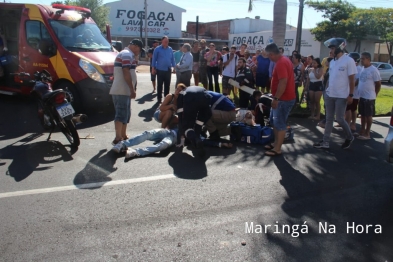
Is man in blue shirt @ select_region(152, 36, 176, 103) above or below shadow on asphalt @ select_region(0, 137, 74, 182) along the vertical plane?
above

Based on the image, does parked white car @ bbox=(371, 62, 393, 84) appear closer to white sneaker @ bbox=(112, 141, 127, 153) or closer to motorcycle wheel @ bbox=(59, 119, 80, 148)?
white sneaker @ bbox=(112, 141, 127, 153)

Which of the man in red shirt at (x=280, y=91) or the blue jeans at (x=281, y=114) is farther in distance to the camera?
the blue jeans at (x=281, y=114)

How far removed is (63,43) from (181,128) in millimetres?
4403

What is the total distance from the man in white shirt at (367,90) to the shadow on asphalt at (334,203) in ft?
2.98

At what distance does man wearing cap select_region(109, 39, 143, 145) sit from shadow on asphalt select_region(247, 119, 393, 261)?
267 centimetres

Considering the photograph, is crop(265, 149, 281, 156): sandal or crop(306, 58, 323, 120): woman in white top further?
crop(306, 58, 323, 120): woman in white top

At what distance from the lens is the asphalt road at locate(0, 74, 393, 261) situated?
339cm

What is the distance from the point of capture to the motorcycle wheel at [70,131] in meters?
6.28

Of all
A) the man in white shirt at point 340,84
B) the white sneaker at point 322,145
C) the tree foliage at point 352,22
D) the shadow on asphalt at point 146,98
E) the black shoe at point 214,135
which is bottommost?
the white sneaker at point 322,145

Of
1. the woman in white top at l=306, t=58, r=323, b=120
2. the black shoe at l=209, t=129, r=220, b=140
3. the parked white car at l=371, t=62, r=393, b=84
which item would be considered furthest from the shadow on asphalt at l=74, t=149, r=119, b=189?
the parked white car at l=371, t=62, r=393, b=84

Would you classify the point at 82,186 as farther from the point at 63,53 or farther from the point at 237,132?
the point at 63,53

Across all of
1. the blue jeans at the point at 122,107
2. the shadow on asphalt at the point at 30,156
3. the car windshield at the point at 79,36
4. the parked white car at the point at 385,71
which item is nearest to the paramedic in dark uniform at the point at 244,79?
the car windshield at the point at 79,36

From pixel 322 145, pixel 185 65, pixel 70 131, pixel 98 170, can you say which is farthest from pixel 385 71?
pixel 98 170

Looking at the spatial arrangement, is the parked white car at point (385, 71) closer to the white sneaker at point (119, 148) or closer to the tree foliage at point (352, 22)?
the tree foliage at point (352, 22)
